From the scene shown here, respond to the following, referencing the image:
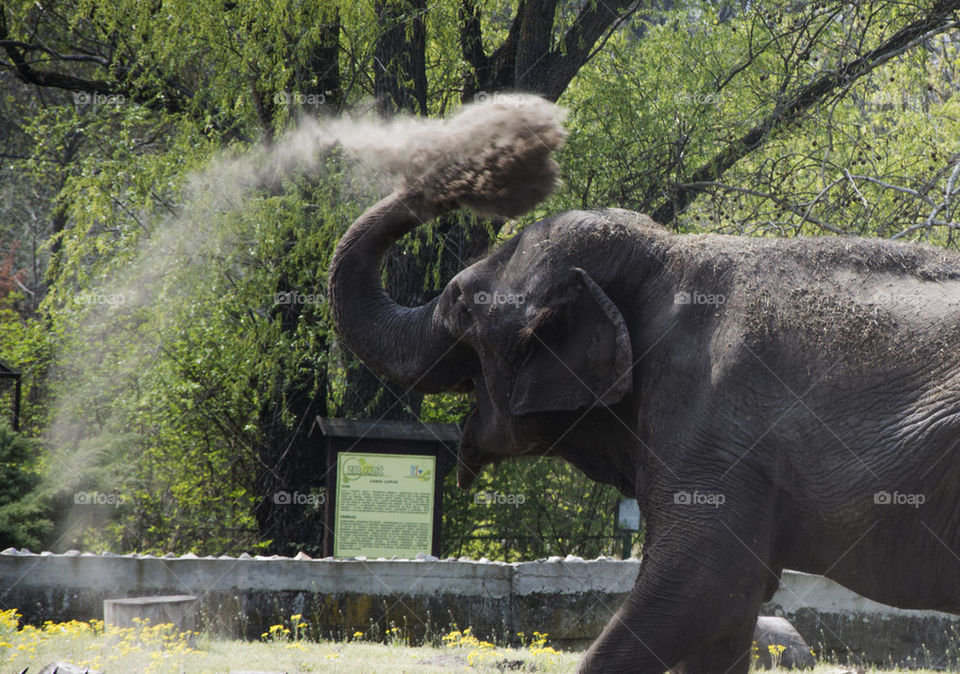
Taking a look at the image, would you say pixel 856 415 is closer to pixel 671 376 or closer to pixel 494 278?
pixel 671 376

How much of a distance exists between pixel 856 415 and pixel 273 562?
626 cm

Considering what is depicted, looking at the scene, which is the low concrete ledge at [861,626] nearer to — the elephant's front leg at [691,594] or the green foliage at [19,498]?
the elephant's front leg at [691,594]

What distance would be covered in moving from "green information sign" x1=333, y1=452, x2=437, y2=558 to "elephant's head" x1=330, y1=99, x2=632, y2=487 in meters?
5.64

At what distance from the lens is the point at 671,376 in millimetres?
4359

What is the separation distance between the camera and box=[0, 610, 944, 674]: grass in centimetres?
685

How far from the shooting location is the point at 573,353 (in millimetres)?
4625

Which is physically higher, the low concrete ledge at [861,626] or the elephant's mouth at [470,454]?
the elephant's mouth at [470,454]

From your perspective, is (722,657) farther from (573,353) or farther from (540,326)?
(540,326)

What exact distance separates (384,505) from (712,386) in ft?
23.2

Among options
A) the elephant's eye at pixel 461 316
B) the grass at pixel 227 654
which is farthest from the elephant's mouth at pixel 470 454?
the grass at pixel 227 654

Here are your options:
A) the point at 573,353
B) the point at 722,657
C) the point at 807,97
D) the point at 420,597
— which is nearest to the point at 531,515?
the point at 807,97

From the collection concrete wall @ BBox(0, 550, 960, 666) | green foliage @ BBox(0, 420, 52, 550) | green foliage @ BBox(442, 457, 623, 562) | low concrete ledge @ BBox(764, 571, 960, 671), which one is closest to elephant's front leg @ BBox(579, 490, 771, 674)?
concrete wall @ BBox(0, 550, 960, 666)

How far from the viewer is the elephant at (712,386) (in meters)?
4.03

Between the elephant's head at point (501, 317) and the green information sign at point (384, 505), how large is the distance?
564 cm
